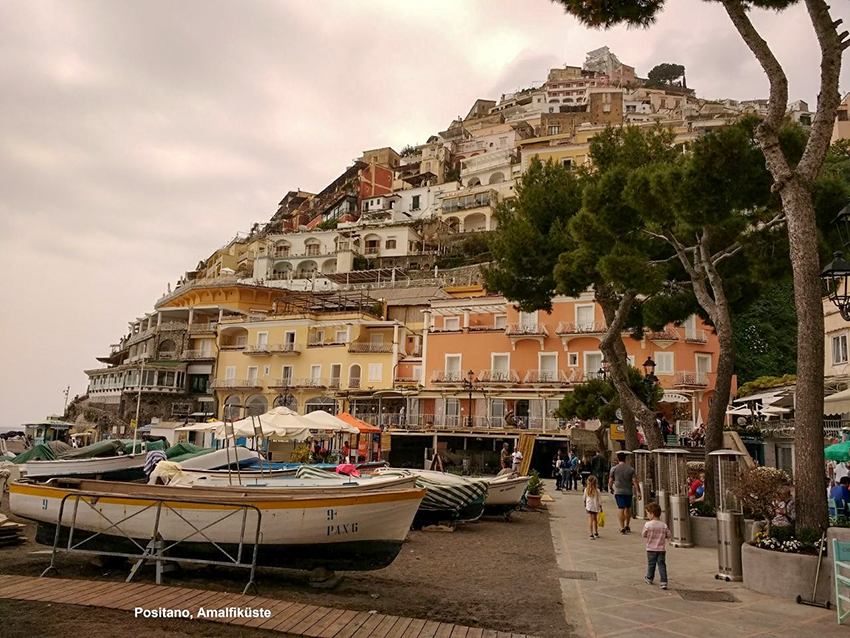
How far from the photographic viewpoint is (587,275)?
1620 centimetres

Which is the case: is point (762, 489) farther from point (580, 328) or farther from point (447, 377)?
point (447, 377)

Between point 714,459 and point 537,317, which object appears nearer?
point 714,459

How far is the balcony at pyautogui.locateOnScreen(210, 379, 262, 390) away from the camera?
147 feet

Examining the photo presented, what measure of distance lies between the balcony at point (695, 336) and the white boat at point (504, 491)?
20191mm

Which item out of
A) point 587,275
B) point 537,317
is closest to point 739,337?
point 537,317

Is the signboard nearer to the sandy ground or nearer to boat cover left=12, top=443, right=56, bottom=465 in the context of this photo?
the sandy ground

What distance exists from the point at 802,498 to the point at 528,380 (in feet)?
90.8

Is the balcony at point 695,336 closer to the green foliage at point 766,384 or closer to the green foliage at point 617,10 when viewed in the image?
the green foliage at point 766,384

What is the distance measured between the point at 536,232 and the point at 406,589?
41.9ft

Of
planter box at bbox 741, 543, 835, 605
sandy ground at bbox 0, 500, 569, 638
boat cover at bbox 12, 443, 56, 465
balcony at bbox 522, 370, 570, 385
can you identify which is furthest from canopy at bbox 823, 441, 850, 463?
boat cover at bbox 12, 443, 56, 465

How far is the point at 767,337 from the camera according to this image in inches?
1535

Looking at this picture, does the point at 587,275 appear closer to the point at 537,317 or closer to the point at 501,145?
the point at 537,317

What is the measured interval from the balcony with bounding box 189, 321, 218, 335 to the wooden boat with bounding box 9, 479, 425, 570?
45.2m

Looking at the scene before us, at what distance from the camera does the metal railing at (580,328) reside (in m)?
34.1
